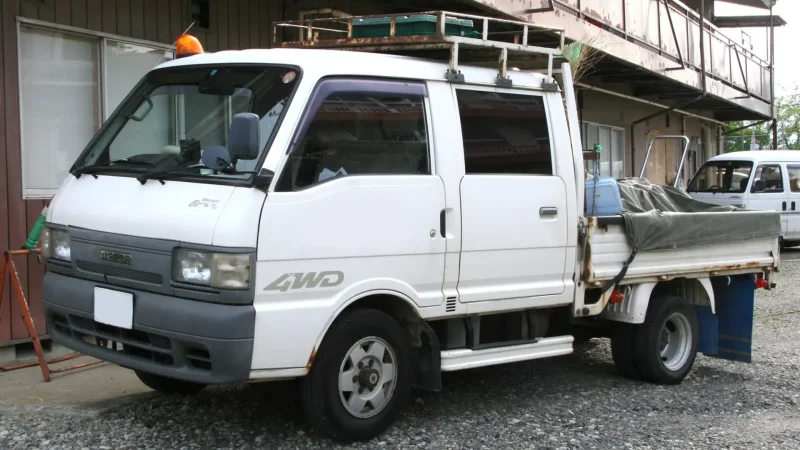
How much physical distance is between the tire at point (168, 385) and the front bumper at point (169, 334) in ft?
2.70

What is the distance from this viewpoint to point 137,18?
7.71 metres

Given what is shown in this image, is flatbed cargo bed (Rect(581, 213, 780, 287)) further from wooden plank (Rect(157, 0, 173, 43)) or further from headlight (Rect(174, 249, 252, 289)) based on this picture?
wooden plank (Rect(157, 0, 173, 43))

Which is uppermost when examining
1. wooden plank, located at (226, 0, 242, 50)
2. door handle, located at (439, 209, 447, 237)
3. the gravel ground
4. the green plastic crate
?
wooden plank, located at (226, 0, 242, 50)

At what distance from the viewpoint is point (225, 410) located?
5523 millimetres

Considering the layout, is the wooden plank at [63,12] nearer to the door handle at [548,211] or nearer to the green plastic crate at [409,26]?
the green plastic crate at [409,26]

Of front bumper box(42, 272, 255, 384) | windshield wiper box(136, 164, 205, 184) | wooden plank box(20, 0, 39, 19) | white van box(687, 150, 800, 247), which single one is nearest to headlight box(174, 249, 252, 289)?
front bumper box(42, 272, 255, 384)

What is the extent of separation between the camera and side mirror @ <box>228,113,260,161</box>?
14.3ft

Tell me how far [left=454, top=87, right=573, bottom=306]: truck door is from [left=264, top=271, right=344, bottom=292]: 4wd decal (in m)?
0.95

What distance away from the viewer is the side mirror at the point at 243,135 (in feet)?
14.3

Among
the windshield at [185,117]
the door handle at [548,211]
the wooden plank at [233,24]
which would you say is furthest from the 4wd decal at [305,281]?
the wooden plank at [233,24]

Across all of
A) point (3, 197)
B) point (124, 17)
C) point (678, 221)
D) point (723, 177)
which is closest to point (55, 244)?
point (3, 197)

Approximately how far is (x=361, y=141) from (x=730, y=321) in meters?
4.08

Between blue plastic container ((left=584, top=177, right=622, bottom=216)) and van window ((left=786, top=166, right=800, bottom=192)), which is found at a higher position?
van window ((left=786, top=166, right=800, bottom=192))

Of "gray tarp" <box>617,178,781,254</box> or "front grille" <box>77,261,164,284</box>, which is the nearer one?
"front grille" <box>77,261,164,284</box>
